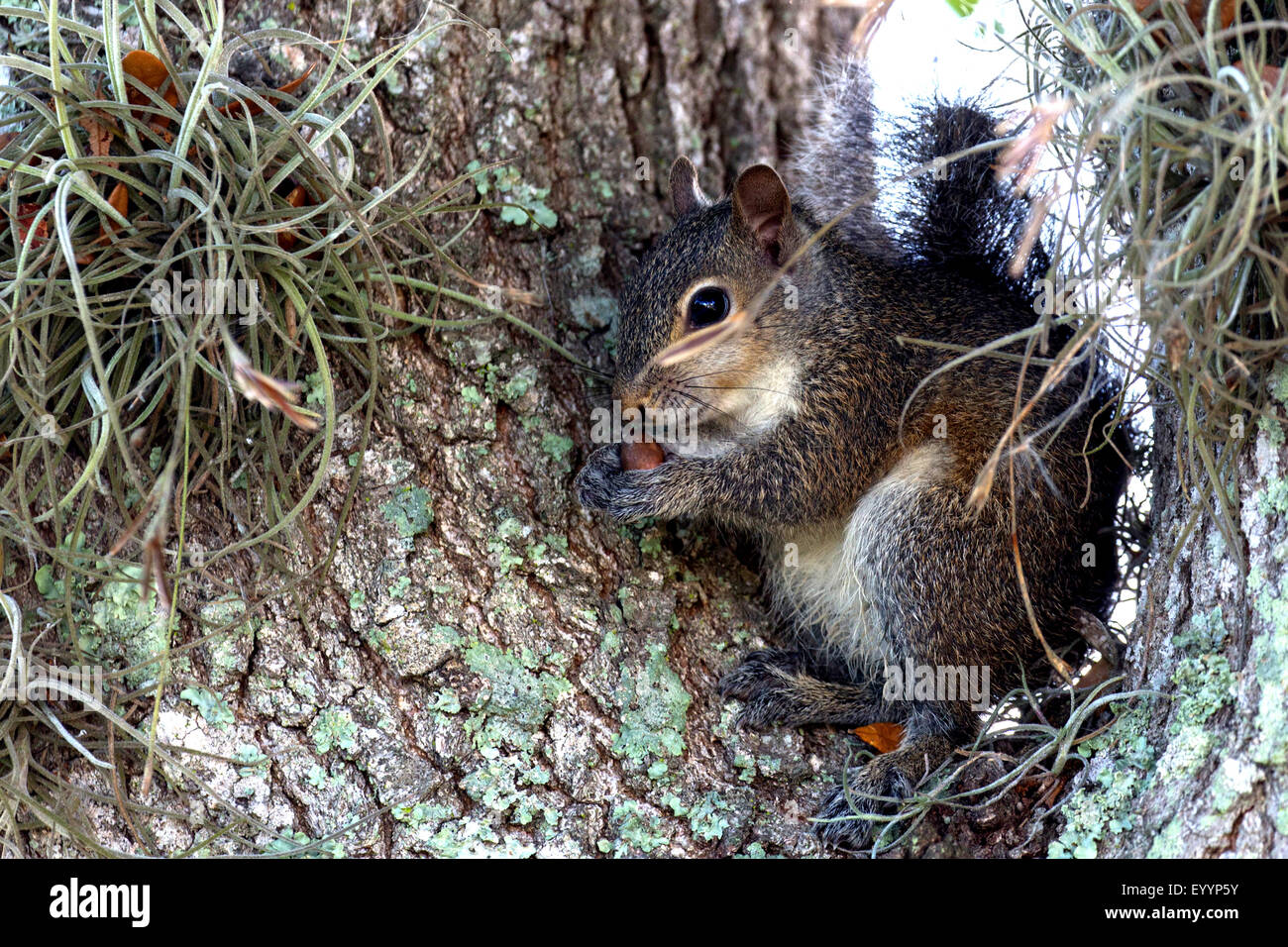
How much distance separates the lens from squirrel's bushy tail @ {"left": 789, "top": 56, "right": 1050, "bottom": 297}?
7.93ft

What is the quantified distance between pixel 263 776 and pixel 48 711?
36 centimetres

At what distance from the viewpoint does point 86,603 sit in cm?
185

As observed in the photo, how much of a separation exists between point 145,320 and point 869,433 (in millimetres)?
1469

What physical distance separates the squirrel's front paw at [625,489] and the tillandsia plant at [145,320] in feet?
1.62

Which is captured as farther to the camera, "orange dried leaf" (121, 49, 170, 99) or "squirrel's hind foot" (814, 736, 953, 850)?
"squirrel's hind foot" (814, 736, 953, 850)

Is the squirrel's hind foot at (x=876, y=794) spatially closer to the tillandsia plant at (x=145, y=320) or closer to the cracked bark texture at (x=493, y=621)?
the cracked bark texture at (x=493, y=621)

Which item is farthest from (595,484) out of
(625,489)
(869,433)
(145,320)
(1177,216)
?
(1177,216)

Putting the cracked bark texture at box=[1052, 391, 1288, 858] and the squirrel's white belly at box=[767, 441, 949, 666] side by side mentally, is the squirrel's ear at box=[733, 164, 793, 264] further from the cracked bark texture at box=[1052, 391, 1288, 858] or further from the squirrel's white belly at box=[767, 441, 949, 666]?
the cracked bark texture at box=[1052, 391, 1288, 858]

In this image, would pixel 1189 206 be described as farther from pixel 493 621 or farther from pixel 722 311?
pixel 493 621

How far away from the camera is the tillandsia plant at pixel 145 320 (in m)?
1.71

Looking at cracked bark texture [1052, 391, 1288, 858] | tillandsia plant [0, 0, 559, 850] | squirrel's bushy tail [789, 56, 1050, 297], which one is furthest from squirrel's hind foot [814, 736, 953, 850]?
squirrel's bushy tail [789, 56, 1050, 297]

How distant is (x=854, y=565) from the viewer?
2.30 metres

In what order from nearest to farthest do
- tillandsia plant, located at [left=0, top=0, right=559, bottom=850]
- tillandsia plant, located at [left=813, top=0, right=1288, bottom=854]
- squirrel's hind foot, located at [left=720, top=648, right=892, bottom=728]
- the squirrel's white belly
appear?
tillandsia plant, located at [left=813, top=0, right=1288, bottom=854], tillandsia plant, located at [left=0, top=0, right=559, bottom=850], squirrel's hind foot, located at [left=720, top=648, right=892, bottom=728], the squirrel's white belly

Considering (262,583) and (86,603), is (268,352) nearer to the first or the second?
(262,583)
